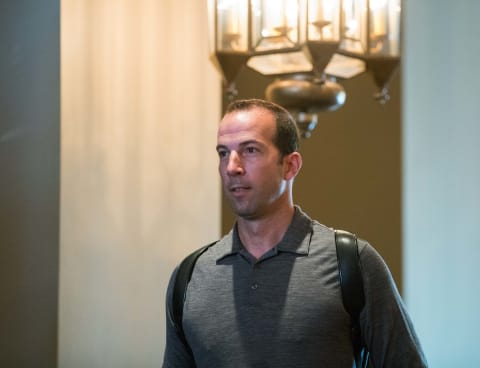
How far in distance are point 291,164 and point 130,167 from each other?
76.3 inches

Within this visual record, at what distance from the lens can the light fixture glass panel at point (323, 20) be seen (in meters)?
2.24

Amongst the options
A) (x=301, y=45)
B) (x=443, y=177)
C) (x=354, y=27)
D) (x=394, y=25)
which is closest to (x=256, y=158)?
(x=301, y=45)

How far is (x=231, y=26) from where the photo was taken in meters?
2.34

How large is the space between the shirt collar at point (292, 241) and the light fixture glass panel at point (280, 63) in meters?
0.87

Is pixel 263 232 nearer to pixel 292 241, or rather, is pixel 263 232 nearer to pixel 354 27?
pixel 292 241

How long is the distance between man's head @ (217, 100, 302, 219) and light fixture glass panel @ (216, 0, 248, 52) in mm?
757

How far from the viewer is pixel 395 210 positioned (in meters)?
3.86

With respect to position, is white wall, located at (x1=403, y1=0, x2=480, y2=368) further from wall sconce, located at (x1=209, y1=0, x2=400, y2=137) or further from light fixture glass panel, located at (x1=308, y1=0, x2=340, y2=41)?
light fixture glass panel, located at (x1=308, y1=0, x2=340, y2=41)

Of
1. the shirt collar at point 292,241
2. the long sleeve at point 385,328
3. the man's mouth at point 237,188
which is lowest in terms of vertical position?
the long sleeve at point 385,328

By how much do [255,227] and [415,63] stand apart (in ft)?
8.31

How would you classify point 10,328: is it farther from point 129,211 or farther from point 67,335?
point 129,211

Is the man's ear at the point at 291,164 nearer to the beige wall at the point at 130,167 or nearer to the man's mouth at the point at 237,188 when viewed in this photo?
the man's mouth at the point at 237,188

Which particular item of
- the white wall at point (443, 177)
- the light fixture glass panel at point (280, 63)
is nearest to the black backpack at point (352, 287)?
the light fixture glass panel at point (280, 63)

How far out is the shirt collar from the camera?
60.4 inches
